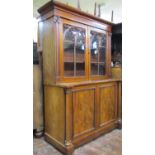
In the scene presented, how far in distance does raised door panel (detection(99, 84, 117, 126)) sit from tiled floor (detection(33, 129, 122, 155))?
30 cm

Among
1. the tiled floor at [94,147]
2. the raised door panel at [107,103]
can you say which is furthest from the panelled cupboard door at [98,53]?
the tiled floor at [94,147]

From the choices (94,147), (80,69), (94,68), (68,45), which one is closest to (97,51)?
(94,68)

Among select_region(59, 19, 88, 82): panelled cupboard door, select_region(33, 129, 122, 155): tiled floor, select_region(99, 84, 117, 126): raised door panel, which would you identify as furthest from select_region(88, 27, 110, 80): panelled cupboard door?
select_region(33, 129, 122, 155): tiled floor

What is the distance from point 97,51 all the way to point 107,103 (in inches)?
36.6

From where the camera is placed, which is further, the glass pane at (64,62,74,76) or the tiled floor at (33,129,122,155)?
the glass pane at (64,62,74,76)

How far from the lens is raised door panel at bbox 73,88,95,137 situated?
7.55ft

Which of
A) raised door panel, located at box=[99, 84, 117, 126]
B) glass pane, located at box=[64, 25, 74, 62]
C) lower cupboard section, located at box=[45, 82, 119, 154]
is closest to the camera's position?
lower cupboard section, located at box=[45, 82, 119, 154]

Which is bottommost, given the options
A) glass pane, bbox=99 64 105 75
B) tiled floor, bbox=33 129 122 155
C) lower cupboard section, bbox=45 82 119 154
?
tiled floor, bbox=33 129 122 155

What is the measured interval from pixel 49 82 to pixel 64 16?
962 mm

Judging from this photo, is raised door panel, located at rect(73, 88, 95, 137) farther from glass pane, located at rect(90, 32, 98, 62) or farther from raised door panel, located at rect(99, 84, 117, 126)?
glass pane, located at rect(90, 32, 98, 62)
